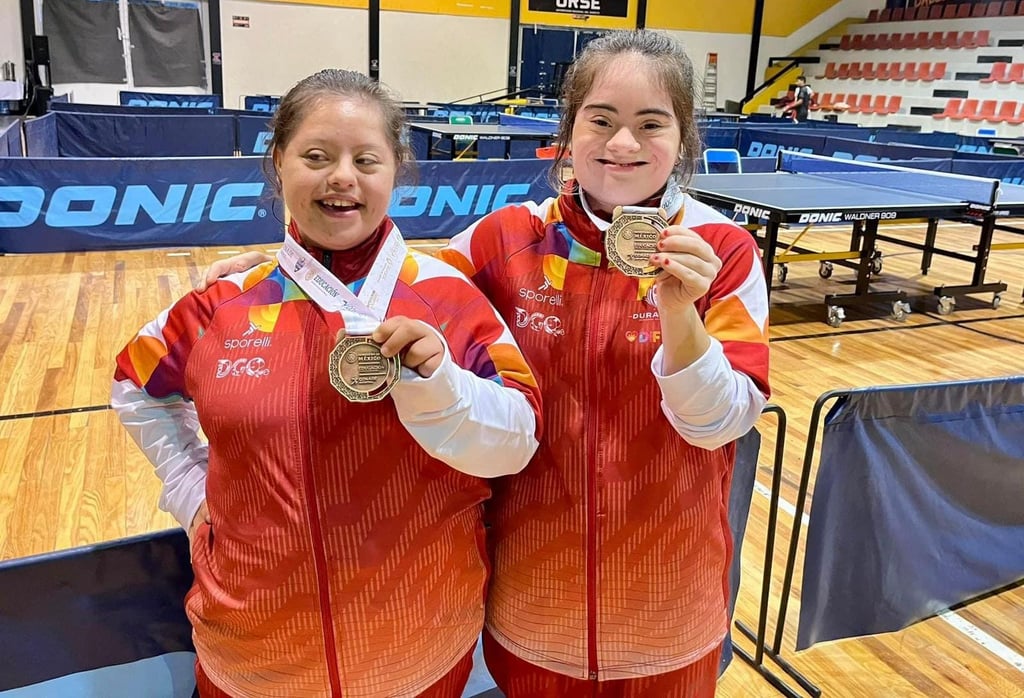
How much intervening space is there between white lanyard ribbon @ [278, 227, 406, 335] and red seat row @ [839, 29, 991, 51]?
23.8 metres

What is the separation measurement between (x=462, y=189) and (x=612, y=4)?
16.6 metres

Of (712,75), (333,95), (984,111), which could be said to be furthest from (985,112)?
(333,95)

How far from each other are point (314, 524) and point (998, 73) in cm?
2318

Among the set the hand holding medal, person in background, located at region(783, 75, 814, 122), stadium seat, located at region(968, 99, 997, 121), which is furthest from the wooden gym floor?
stadium seat, located at region(968, 99, 997, 121)

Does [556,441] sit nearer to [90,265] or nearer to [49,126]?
[90,265]

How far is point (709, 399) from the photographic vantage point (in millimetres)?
1175

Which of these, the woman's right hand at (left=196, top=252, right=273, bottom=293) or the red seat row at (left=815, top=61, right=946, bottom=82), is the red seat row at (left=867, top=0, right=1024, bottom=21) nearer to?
the red seat row at (left=815, top=61, right=946, bottom=82)

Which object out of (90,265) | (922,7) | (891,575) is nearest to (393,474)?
(891,575)

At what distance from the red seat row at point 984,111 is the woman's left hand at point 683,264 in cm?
2156

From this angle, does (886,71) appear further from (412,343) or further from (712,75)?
(412,343)

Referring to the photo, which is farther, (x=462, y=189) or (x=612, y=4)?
(x=612, y=4)

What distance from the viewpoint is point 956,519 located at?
8.67 feet

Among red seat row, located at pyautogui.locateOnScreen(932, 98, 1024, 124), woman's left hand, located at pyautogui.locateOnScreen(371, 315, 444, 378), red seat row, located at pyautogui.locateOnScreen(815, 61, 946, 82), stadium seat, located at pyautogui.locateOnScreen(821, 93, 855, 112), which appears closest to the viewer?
woman's left hand, located at pyautogui.locateOnScreen(371, 315, 444, 378)

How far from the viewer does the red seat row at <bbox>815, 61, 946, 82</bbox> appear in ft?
70.7
